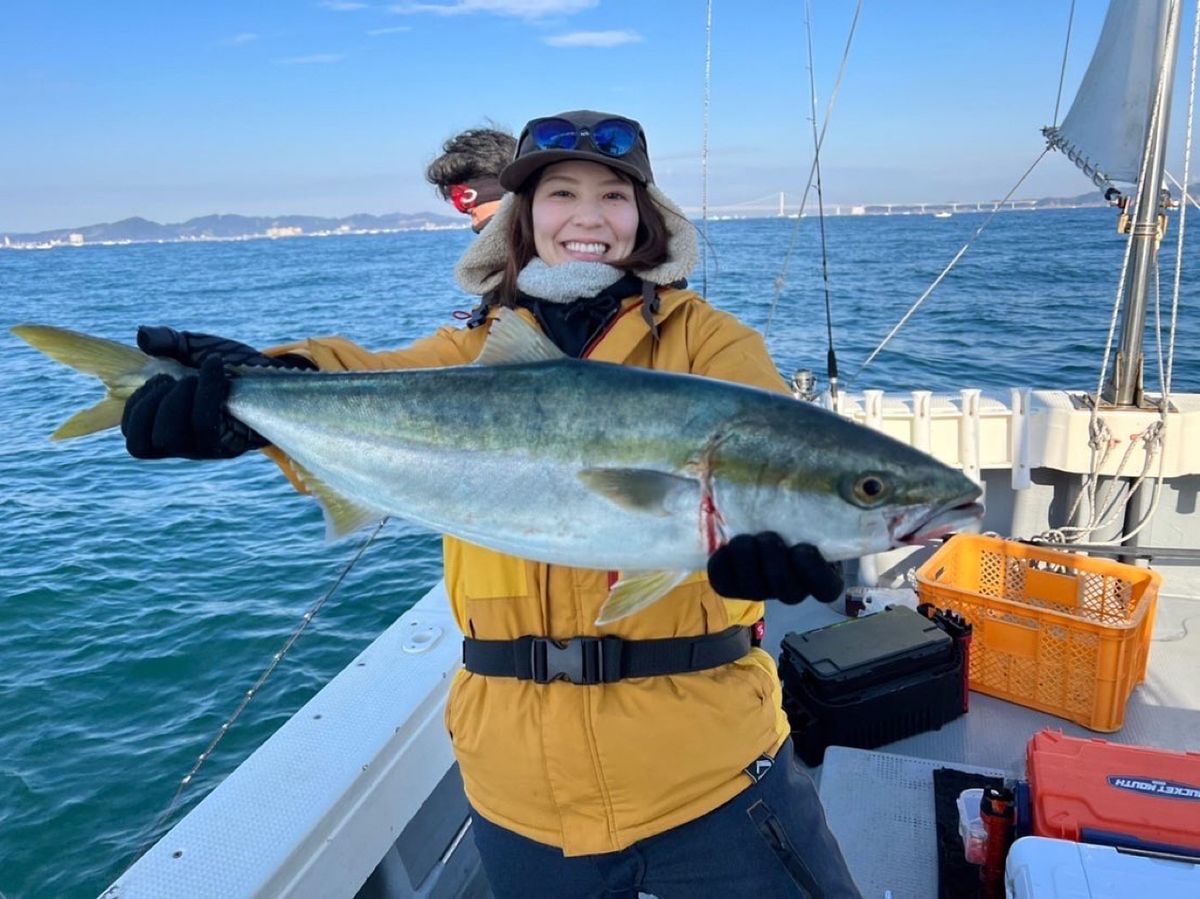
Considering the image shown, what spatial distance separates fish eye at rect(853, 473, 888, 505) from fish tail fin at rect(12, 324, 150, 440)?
2509 mm

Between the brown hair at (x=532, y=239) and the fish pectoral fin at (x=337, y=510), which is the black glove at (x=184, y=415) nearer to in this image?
the fish pectoral fin at (x=337, y=510)

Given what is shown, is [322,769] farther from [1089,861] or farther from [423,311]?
[423,311]

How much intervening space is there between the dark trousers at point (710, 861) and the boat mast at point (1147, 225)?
625cm

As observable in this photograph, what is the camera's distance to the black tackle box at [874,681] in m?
4.97

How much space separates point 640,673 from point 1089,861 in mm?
1782

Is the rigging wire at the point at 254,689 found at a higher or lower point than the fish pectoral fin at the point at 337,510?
lower

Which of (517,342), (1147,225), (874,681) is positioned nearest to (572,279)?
(517,342)

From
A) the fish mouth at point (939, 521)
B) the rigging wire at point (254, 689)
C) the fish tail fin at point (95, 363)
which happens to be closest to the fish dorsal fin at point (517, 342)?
the rigging wire at point (254, 689)

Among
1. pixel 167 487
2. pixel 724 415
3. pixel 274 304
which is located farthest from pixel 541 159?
pixel 274 304

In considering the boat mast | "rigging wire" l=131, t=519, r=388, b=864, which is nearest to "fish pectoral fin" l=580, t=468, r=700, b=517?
"rigging wire" l=131, t=519, r=388, b=864

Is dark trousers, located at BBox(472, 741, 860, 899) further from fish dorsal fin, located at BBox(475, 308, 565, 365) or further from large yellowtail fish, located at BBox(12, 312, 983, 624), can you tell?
fish dorsal fin, located at BBox(475, 308, 565, 365)

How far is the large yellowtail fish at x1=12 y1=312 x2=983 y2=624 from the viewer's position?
2.35 metres

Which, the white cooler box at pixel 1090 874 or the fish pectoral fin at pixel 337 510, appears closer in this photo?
the white cooler box at pixel 1090 874

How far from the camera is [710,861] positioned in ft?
8.21
